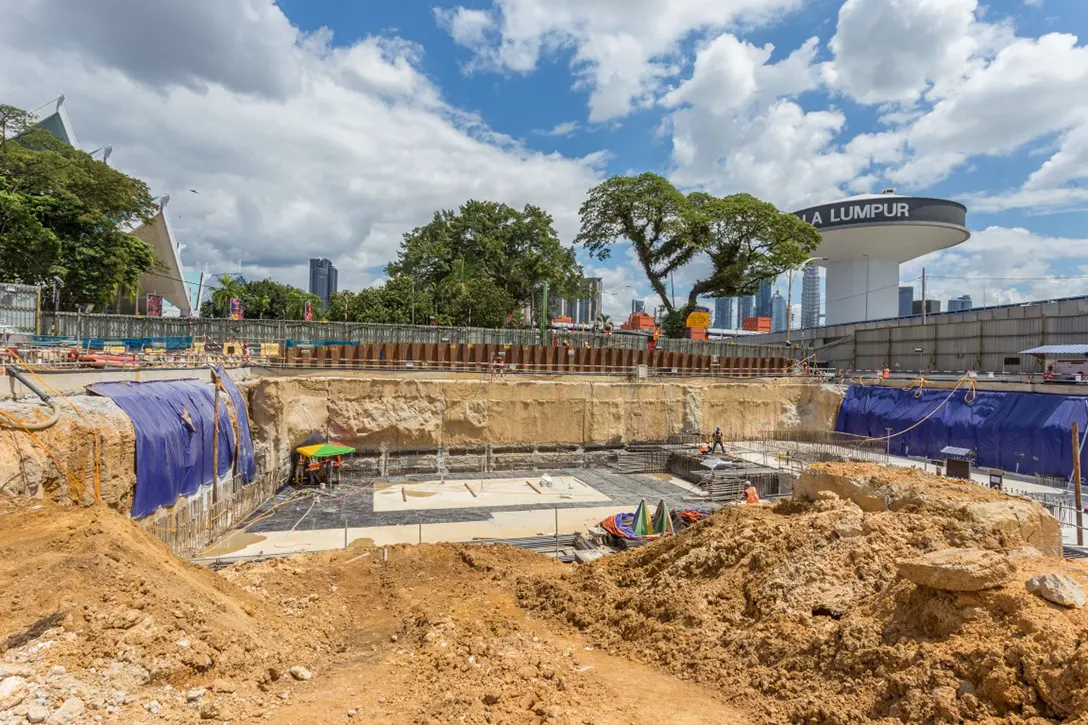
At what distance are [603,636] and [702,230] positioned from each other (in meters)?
45.3

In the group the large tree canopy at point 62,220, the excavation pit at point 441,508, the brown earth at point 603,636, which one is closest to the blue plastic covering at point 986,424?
the excavation pit at point 441,508

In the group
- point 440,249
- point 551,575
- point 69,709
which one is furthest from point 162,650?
point 440,249

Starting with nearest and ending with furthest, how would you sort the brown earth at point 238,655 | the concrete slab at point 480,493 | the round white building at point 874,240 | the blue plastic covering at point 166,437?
the brown earth at point 238,655 → the blue plastic covering at point 166,437 → the concrete slab at point 480,493 → the round white building at point 874,240

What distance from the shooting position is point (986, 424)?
97.9 feet

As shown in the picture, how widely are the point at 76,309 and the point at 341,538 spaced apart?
32579 mm

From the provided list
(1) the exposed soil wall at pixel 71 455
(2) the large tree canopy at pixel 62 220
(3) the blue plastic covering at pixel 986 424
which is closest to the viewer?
(1) the exposed soil wall at pixel 71 455

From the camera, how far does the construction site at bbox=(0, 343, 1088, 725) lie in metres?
6.29

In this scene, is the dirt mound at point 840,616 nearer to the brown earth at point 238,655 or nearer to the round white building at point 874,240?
the brown earth at point 238,655

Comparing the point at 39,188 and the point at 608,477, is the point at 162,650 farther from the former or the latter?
the point at 39,188

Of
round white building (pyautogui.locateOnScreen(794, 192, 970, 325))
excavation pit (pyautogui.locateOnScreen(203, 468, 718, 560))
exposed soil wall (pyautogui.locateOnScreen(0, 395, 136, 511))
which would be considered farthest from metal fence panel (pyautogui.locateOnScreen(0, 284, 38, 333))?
round white building (pyautogui.locateOnScreen(794, 192, 970, 325))

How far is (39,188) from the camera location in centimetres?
3512

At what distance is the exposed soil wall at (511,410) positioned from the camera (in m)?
27.8

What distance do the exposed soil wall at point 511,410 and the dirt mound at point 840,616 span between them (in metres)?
19.3

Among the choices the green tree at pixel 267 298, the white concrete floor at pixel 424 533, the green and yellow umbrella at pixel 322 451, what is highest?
the green tree at pixel 267 298
